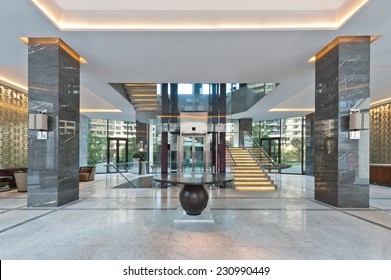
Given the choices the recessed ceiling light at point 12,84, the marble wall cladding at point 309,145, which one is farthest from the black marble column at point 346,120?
the recessed ceiling light at point 12,84

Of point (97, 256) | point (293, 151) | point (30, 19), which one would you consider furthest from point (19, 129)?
point (293, 151)

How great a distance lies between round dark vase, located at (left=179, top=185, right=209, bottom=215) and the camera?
4.20 meters

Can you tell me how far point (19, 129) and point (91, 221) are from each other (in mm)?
7291

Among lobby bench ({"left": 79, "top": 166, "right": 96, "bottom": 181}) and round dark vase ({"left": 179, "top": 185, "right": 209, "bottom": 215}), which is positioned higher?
round dark vase ({"left": 179, "top": 185, "right": 209, "bottom": 215})

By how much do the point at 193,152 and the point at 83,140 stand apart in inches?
347

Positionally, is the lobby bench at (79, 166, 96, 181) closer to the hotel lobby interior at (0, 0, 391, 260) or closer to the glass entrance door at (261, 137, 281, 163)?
the hotel lobby interior at (0, 0, 391, 260)

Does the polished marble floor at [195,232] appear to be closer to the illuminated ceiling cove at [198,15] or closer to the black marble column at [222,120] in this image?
the illuminated ceiling cove at [198,15]

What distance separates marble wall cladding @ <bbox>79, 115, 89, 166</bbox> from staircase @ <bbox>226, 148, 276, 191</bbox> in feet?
33.5

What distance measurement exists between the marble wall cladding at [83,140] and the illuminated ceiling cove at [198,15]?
11.3m

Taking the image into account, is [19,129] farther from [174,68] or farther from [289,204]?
[289,204]

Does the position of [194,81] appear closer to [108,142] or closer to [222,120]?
[222,120]

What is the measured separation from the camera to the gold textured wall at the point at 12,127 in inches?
318

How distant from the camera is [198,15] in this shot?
4559 millimetres

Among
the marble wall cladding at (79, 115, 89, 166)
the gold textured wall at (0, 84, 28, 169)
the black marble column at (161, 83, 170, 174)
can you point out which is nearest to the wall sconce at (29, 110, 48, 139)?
the gold textured wall at (0, 84, 28, 169)
